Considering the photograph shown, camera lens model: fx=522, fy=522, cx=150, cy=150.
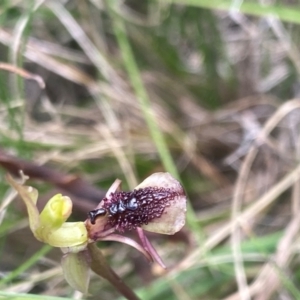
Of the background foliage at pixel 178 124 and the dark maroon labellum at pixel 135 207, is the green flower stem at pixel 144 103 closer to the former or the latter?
the background foliage at pixel 178 124

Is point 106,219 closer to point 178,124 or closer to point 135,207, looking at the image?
point 135,207

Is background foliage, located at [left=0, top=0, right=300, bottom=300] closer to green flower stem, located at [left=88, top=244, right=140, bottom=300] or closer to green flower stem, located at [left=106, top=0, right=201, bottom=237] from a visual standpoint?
green flower stem, located at [left=106, top=0, right=201, bottom=237]

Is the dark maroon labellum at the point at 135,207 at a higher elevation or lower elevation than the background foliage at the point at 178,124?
lower

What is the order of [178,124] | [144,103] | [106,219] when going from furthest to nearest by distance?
[178,124] < [144,103] < [106,219]

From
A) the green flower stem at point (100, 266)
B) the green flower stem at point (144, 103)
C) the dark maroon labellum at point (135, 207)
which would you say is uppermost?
the green flower stem at point (144, 103)

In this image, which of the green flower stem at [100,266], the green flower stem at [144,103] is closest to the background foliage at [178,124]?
the green flower stem at [144,103]

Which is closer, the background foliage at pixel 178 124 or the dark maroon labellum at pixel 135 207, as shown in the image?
the dark maroon labellum at pixel 135 207

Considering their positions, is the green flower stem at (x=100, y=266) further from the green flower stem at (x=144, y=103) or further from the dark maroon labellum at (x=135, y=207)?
the green flower stem at (x=144, y=103)

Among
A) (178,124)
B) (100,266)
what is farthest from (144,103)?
(100,266)

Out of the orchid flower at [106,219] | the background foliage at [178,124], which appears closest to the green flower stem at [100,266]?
the orchid flower at [106,219]
